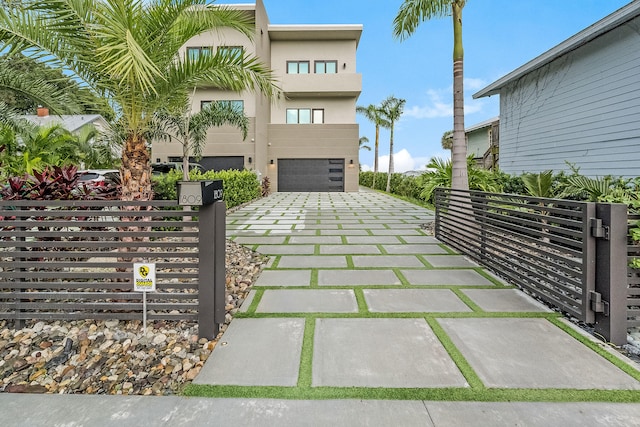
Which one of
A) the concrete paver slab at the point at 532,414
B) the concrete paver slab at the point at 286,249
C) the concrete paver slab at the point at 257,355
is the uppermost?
the concrete paver slab at the point at 286,249

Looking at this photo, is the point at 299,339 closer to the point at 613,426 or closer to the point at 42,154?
the point at 613,426

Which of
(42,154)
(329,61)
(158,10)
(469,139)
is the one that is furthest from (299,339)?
(469,139)

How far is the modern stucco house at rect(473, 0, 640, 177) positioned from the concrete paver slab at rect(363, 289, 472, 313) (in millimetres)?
5576

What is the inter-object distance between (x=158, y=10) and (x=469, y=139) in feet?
70.3

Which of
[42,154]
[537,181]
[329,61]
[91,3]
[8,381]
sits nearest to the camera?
[8,381]

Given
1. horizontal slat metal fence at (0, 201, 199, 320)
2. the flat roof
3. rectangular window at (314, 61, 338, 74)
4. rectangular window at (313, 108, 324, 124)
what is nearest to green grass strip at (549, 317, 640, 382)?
horizontal slat metal fence at (0, 201, 199, 320)

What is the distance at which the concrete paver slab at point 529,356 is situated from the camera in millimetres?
2156

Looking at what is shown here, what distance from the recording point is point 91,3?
9.96 feet

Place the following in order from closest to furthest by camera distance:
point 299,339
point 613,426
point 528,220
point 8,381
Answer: point 613,426
point 8,381
point 299,339
point 528,220

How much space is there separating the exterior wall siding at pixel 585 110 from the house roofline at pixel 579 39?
0.17 metres

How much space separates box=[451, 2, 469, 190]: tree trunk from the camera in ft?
23.2

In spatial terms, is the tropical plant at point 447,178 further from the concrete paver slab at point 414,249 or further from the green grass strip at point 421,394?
the green grass strip at point 421,394

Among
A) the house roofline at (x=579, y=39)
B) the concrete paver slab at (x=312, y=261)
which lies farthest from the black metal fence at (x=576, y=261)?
the house roofline at (x=579, y=39)

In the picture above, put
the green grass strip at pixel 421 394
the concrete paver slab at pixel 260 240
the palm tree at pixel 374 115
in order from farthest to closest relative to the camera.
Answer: the palm tree at pixel 374 115, the concrete paver slab at pixel 260 240, the green grass strip at pixel 421 394
